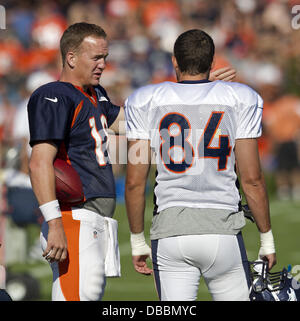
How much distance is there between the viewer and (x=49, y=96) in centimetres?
356

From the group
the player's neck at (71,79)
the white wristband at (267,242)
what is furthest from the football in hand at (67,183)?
the white wristband at (267,242)

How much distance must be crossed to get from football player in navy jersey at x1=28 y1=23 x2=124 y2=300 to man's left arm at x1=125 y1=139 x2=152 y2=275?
0.51ft

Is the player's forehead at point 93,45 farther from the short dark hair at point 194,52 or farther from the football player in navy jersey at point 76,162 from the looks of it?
the short dark hair at point 194,52

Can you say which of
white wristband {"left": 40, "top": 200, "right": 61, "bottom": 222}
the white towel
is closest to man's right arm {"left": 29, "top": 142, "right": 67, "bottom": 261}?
white wristband {"left": 40, "top": 200, "right": 61, "bottom": 222}

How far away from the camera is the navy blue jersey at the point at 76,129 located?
350 centimetres

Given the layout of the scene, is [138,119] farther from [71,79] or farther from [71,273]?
[71,273]

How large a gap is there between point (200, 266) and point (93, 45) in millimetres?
1322

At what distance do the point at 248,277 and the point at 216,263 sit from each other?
205 mm

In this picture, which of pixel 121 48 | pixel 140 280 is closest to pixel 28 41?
pixel 121 48

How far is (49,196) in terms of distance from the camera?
136 inches

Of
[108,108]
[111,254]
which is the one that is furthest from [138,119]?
[111,254]

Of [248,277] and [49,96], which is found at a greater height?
[49,96]

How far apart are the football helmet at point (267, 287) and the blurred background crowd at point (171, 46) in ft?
29.4
